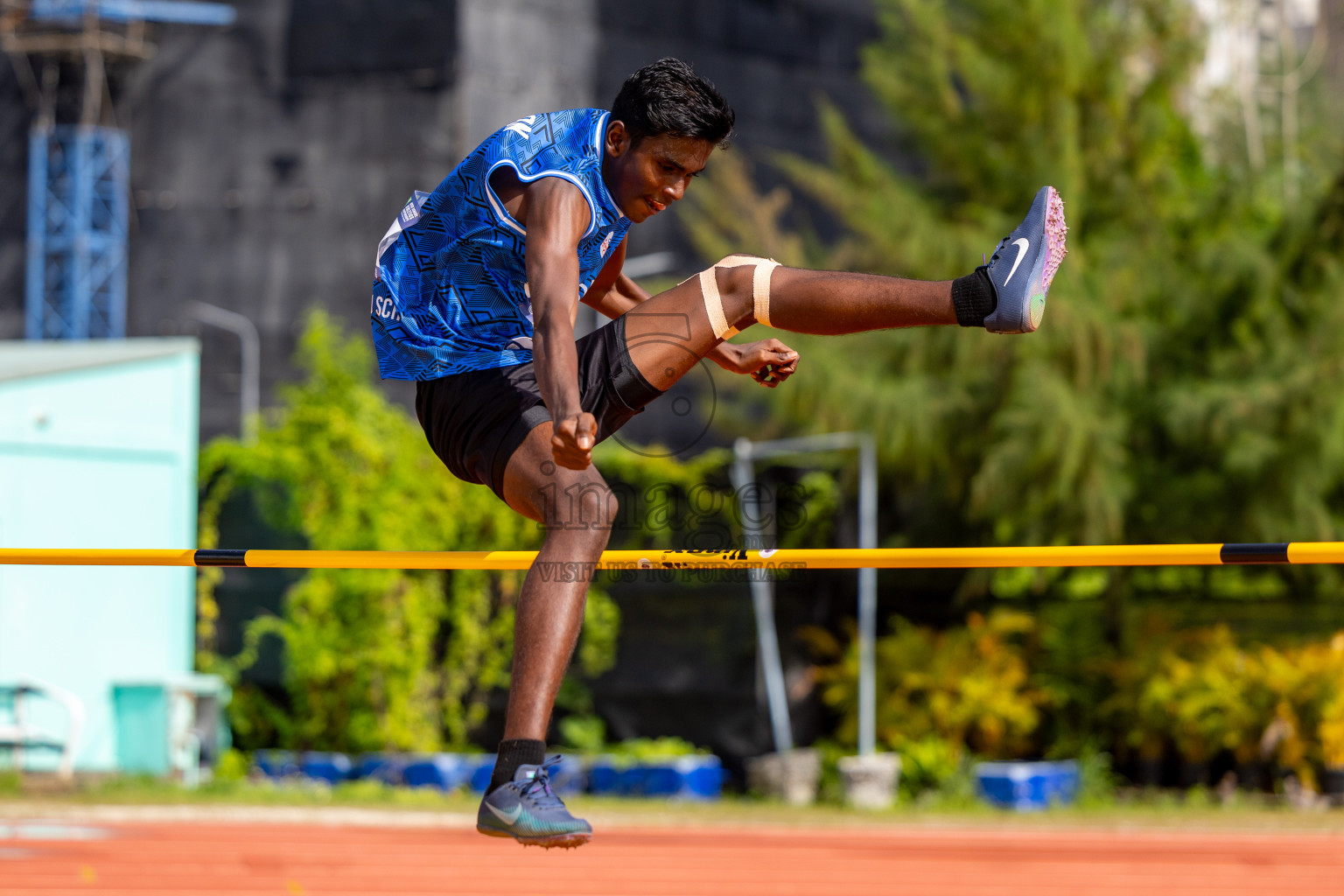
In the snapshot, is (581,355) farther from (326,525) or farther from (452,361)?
(326,525)

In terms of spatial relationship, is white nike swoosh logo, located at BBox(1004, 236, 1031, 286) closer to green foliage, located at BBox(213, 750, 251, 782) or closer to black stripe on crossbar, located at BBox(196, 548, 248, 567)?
black stripe on crossbar, located at BBox(196, 548, 248, 567)

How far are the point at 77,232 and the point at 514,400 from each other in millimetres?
20142

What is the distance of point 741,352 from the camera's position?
388 cm

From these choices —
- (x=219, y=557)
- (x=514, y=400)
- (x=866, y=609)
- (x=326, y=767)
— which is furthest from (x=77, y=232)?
(x=514, y=400)

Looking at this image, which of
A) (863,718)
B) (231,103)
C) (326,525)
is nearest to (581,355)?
(863,718)

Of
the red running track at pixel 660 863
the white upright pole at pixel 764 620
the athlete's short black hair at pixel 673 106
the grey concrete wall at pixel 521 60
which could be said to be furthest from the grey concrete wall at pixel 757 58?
the athlete's short black hair at pixel 673 106

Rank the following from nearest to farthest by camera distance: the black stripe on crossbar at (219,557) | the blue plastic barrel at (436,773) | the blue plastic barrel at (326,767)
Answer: the black stripe on crossbar at (219,557) < the blue plastic barrel at (436,773) < the blue plastic barrel at (326,767)

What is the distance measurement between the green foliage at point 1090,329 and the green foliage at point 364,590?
9.53ft

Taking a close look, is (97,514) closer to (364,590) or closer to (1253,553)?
(364,590)

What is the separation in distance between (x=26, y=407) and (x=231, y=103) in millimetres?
11356

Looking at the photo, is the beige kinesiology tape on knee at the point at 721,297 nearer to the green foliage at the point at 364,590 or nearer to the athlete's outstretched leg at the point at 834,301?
the athlete's outstretched leg at the point at 834,301

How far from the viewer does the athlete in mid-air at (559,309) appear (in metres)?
3.20

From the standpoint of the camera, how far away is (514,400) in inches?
138

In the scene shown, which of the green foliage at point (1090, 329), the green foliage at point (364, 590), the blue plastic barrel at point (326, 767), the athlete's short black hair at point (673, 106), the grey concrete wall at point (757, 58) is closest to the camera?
the athlete's short black hair at point (673, 106)
